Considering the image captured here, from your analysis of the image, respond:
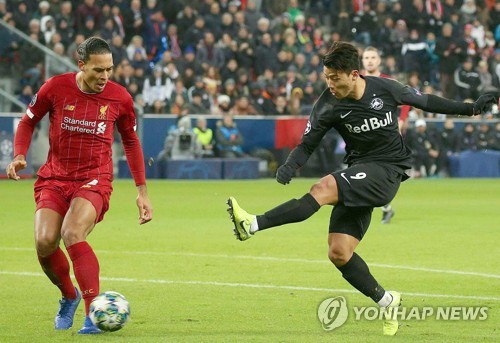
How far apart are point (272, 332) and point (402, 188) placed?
16778 millimetres

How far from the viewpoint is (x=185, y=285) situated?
10.8 m

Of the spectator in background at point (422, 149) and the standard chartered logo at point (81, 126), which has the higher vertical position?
the standard chartered logo at point (81, 126)

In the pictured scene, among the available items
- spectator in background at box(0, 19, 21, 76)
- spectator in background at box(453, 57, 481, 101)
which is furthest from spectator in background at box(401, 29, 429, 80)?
spectator in background at box(0, 19, 21, 76)

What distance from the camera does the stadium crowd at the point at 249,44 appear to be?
27.3 metres

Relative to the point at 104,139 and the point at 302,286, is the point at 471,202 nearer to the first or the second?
the point at 302,286

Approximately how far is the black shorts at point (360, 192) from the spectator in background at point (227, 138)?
1881 cm

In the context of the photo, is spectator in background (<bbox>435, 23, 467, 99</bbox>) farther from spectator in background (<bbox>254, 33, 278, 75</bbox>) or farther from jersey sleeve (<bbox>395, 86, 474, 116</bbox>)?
jersey sleeve (<bbox>395, 86, 474, 116</bbox>)

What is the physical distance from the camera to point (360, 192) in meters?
8.06

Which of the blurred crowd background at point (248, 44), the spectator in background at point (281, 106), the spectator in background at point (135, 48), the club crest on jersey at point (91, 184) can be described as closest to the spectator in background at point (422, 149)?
the blurred crowd background at point (248, 44)

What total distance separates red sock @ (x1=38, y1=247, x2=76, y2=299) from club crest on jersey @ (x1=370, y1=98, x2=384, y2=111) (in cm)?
251

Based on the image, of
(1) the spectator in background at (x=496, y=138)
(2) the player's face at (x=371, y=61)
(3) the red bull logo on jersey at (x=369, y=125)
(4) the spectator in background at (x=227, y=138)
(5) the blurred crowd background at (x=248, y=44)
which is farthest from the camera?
(1) the spectator in background at (x=496, y=138)

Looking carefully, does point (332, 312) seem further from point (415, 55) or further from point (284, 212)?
point (415, 55)

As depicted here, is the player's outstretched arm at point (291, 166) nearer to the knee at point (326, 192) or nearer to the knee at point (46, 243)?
the knee at point (326, 192)

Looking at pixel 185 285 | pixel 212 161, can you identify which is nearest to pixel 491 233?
pixel 185 285
